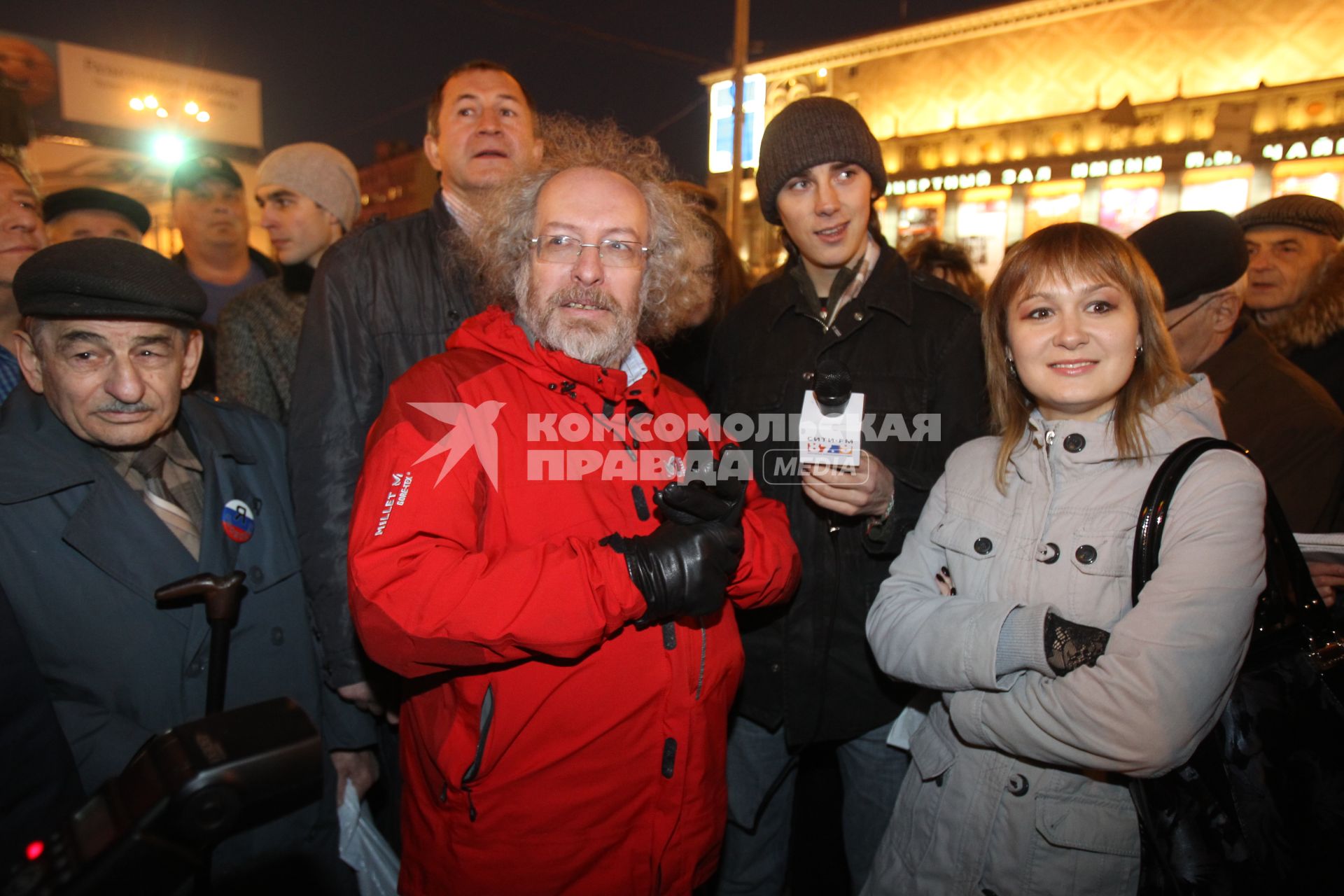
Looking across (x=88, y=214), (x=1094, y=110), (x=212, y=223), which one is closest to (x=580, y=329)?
(x=88, y=214)

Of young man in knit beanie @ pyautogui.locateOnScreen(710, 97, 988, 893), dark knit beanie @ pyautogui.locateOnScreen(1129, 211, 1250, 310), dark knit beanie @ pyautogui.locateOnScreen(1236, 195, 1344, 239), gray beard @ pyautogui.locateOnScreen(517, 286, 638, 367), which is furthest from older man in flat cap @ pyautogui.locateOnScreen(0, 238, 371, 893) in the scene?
dark knit beanie @ pyautogui.locateOnScreen(1236, 195, 1344, 239)

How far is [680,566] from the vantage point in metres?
1.67

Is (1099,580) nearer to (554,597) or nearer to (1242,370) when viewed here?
(554,597)

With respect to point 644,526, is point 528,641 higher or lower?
lower

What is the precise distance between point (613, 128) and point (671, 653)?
180cm

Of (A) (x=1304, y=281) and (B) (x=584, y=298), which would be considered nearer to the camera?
(B) (x=584, y=298)

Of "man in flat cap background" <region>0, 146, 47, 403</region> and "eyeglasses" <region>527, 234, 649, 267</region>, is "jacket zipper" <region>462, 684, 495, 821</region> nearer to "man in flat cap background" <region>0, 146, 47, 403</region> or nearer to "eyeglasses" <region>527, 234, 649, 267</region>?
"eyeglasses" <region>527, 234, 649, 267</region>

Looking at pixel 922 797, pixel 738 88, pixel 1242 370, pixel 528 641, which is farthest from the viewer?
pixel 738 88

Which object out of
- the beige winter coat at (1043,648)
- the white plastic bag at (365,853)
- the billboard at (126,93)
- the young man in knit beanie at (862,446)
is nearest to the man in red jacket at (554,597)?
the young man in knit beanie at (862,446)

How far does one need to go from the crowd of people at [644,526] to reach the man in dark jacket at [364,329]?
0.04 feet

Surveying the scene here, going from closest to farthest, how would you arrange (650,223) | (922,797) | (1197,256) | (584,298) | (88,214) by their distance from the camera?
1. (922,797)
2. (584,298)
3. (650,223)
4. (1197,256)
5. (88,214)

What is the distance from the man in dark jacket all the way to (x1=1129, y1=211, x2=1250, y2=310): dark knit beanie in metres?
2.38

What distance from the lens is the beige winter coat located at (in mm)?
1560

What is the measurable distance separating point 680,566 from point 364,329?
1475 millimetres
